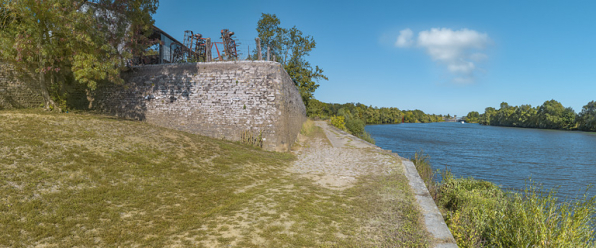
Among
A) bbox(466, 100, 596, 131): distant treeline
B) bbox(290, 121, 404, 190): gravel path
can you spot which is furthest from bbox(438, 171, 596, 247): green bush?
bbox(466, 100, 596, 131): distant treeline

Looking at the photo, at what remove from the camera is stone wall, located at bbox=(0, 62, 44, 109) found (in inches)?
475

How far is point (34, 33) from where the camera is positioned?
998cm

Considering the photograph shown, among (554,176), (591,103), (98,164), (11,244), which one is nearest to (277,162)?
(98,164)

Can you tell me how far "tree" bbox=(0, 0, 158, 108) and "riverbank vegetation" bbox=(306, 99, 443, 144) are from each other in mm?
19282

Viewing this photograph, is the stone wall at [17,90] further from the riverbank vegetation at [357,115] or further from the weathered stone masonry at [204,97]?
the riverbank vegetation at [357,115]

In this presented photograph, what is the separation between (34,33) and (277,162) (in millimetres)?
10225

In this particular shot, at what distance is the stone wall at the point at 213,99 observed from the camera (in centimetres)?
Result: 1156

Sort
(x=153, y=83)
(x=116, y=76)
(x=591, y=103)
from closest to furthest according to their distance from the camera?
(x=116, y=76) < (x=153, y=83) < (x=591, y=103)

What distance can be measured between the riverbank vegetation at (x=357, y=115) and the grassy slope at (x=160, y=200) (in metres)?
18.7

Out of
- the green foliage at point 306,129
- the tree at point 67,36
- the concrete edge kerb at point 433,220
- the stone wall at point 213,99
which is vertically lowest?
the concrete edge kerb at point 433,220

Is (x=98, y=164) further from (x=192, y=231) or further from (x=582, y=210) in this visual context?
(x=582, y=210)

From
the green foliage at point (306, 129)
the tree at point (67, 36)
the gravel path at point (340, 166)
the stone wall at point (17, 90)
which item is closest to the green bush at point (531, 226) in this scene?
the gravel path at point (340, 166)

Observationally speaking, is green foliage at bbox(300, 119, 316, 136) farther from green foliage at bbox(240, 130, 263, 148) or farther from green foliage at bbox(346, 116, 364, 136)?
green foliage at bbox(240, 130, 263, 148)

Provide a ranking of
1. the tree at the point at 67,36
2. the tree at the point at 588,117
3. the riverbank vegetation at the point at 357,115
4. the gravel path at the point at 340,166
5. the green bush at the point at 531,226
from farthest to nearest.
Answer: the tree at the point at 588,117
the riverbank vegetation at the point at 357,115
the tree at the point at 67,36
the gravel path at the point at 340,166
the green bush at the point at 531,226
